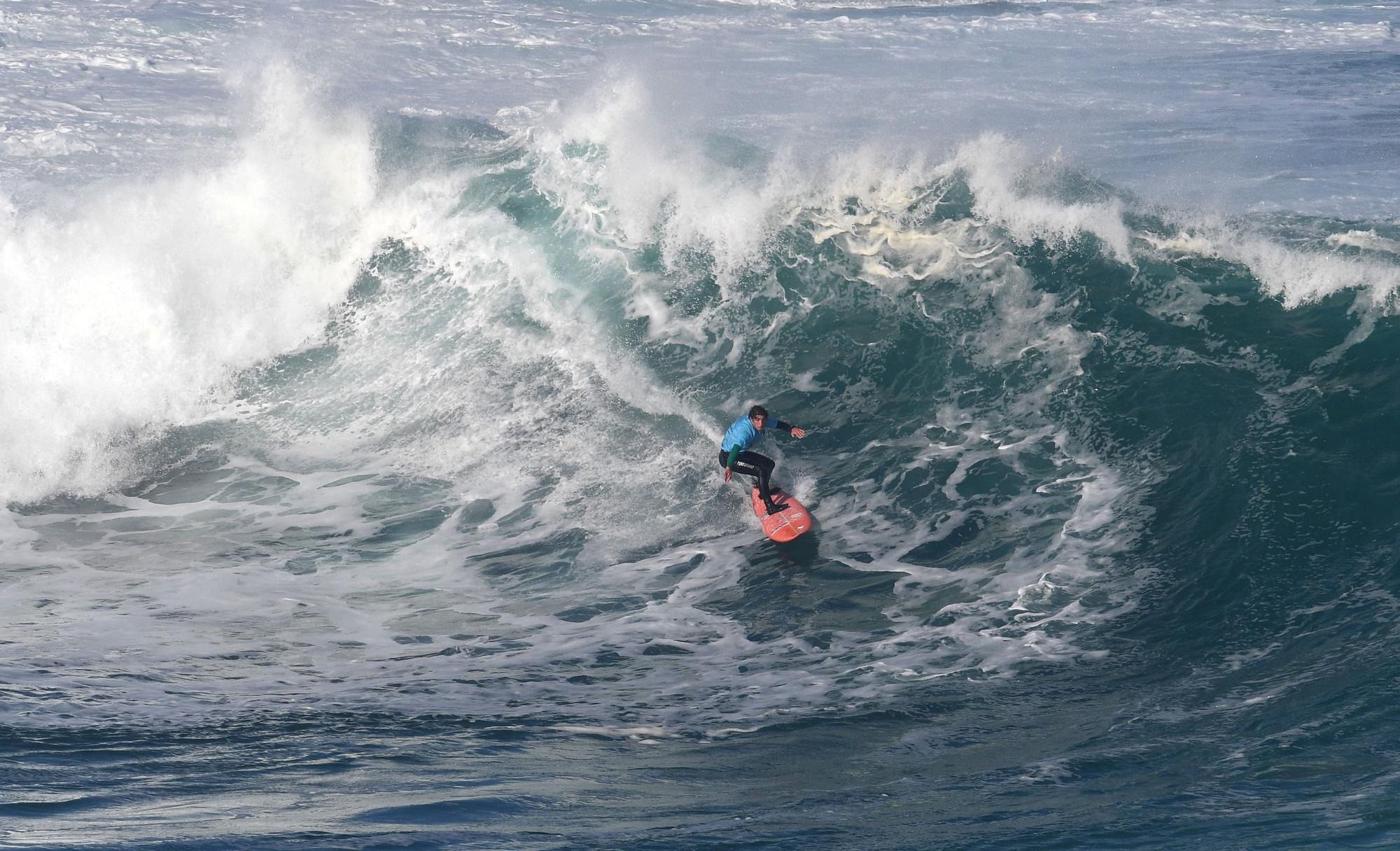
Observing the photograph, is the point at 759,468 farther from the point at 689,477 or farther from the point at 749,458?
the point at 689,477

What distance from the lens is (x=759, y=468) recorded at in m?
12.1

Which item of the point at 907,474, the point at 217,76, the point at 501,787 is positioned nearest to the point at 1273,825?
the point at 501,787

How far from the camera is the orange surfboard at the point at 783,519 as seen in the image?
11.9 meters

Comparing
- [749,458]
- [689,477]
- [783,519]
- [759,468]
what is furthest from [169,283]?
[783,519]

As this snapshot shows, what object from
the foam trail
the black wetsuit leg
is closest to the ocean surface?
the foam trail

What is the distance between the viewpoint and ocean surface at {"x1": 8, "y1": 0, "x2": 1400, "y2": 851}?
7.30m

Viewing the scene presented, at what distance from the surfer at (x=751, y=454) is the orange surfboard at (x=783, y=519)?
0.22 feet

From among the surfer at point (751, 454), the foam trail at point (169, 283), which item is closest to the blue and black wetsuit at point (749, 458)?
the surfer at point (751, 454)

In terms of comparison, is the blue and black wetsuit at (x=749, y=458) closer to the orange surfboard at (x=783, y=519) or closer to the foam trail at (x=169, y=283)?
the orange surfboard at (x=783, y=519)

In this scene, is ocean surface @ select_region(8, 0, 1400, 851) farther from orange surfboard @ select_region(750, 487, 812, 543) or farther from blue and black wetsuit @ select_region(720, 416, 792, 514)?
blue and black wetsuit @ select_region(720, 416, 792, 514)

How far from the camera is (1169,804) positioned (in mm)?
6582

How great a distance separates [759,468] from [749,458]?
5.6 inches

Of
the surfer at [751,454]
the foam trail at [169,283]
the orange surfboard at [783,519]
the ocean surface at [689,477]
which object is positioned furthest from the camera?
the foam trail at [169,283]

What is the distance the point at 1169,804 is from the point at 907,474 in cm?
627
